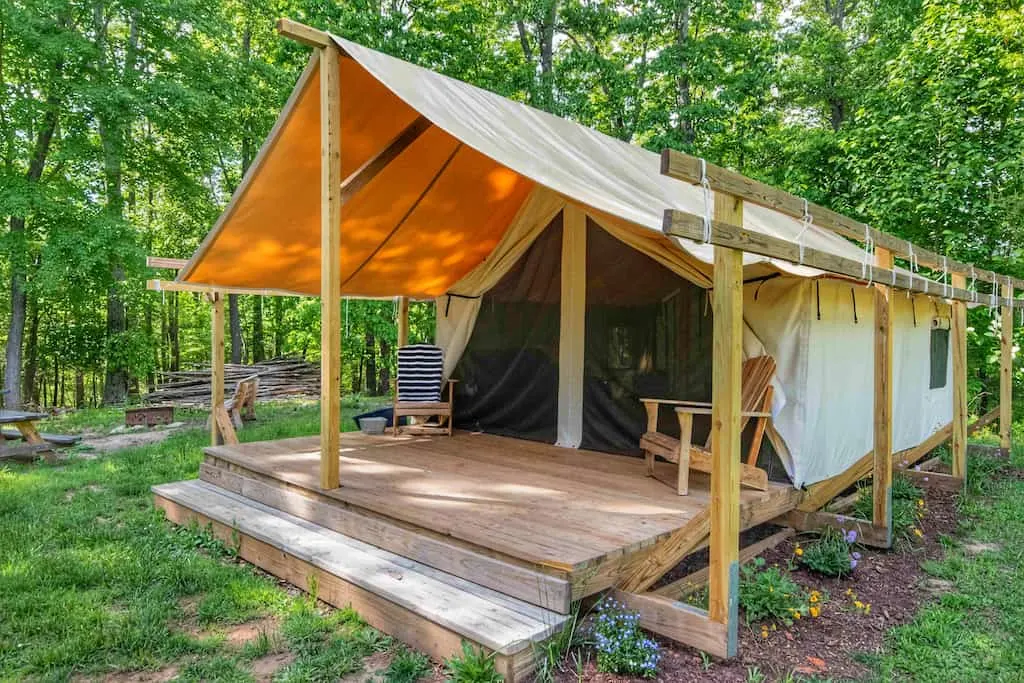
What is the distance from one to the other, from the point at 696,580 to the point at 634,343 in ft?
7.07

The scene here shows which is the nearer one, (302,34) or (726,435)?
(726,435)

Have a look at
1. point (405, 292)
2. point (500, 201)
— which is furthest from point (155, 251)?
point (500, 201)

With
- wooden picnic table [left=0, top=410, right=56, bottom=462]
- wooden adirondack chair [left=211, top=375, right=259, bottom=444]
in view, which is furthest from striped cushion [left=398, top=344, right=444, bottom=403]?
wooden picnic table [left=0, top=410, right=56, bottom=462]

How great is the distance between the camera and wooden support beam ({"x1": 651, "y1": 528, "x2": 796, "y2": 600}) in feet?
9.23

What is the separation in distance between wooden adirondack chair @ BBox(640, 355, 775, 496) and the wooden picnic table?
222 inches

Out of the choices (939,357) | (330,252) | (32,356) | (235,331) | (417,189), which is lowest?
(32,356)

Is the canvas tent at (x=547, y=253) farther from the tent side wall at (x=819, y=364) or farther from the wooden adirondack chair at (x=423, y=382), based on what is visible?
the wooden adirondack chair at (x=423, y=382)

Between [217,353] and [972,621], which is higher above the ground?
[217,353]

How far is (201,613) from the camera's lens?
281 cm

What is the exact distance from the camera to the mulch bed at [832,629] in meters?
2.31

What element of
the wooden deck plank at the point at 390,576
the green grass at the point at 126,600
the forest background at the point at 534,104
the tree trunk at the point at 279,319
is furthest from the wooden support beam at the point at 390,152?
the tree trunk at the point at 279,319

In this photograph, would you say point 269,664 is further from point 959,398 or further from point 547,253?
point 959,398

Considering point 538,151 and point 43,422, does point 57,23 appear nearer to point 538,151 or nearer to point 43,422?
point 43,422

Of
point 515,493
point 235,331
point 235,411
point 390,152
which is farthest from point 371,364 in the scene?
point 515,493
